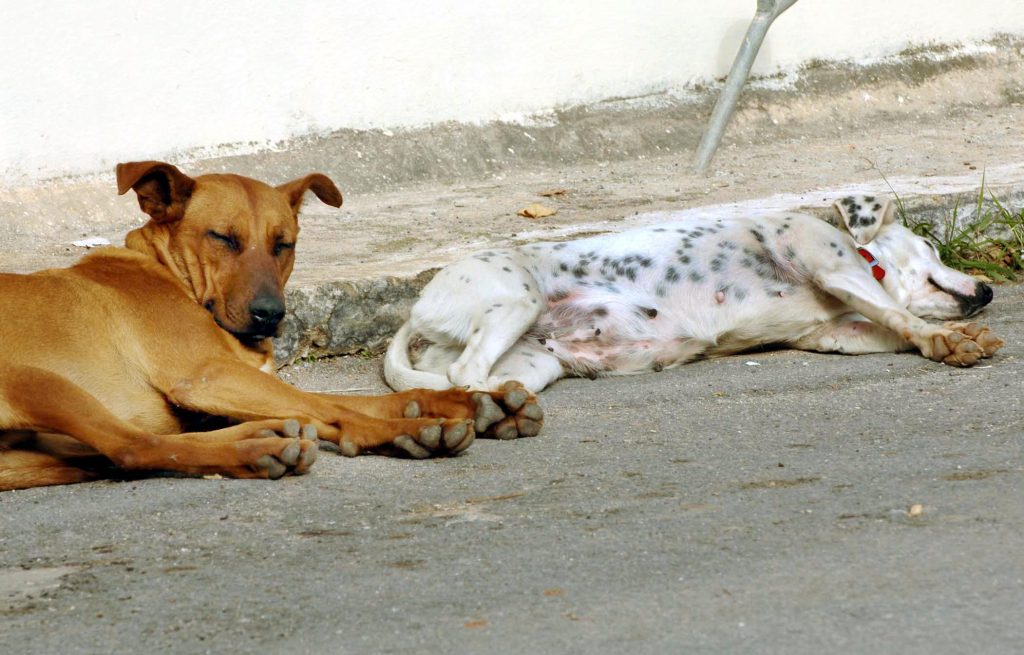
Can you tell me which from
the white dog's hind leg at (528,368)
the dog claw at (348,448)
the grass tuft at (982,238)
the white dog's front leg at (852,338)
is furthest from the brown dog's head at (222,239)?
the grass tuft at (982,238)

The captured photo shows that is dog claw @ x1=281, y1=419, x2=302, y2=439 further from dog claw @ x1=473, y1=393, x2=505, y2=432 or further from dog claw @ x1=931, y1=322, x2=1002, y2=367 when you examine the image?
dog claw @ x1=931, y1=322, x2=1002, y2=367

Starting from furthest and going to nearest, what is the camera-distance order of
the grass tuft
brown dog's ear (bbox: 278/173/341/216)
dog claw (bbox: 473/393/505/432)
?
the grass tuft
brown dog's ear (bbox: 278/173/341/216)
dog claw (bbox: 473/393/505/432)

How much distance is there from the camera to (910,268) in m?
5.97

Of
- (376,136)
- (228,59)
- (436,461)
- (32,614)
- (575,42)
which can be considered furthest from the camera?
(575,42)

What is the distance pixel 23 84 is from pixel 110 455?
364 cm

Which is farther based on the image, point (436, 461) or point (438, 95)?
point (438, 95)

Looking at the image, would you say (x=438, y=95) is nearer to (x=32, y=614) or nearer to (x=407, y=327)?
(x=407, y=327)

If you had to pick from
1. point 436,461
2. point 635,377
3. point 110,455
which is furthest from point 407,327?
point 110,455

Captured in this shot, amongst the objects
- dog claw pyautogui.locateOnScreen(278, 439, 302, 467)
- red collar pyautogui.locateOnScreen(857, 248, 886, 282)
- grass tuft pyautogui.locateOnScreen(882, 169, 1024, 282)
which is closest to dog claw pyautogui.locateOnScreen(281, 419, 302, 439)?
dog claw pyautogui.locateOnScreen(278, 439, 302, 467)

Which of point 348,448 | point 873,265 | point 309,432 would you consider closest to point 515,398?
point 348,448

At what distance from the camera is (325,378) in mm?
5383

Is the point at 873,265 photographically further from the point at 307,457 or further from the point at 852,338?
the point at 307,457

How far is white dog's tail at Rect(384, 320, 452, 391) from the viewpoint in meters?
5.12

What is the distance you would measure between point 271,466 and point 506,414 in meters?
0.86
